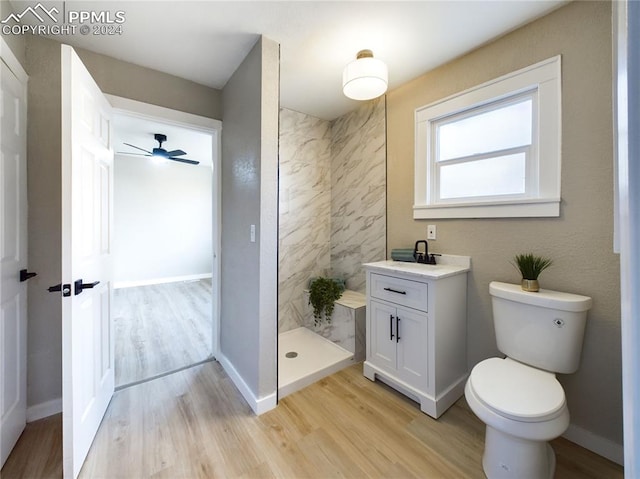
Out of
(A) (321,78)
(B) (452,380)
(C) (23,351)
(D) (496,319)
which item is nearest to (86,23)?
(A) (321,78)

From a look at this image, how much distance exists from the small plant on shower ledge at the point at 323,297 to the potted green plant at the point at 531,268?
1538mm

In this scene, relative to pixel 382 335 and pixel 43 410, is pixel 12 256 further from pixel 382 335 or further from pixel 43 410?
pixel 382 335

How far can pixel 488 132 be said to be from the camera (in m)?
1.88

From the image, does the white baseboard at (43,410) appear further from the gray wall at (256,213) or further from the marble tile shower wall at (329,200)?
the marble tile shower wall at (329,200)

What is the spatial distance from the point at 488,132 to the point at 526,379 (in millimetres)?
1576

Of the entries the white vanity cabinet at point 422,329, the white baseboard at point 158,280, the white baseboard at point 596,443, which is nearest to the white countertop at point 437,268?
the white vanity cabinet at point 422,329

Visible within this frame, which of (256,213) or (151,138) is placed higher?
(151,138)

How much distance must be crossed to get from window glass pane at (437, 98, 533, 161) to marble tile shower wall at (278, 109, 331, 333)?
1.34 metres

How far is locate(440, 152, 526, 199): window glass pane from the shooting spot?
174 centimetres

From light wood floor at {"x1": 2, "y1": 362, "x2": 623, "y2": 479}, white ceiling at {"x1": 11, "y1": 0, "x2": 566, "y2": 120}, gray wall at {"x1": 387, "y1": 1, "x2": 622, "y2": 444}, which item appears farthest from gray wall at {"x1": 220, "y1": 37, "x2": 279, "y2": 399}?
gray wall at {"x1": 387, "y1": 1, "x2": 622, "y2": 444}

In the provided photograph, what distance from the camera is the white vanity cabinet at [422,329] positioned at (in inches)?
66.7

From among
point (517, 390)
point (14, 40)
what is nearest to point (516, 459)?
point (517, 390)

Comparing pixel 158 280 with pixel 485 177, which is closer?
pixel 485 177

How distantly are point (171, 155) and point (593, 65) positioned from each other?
4593 millimetres
